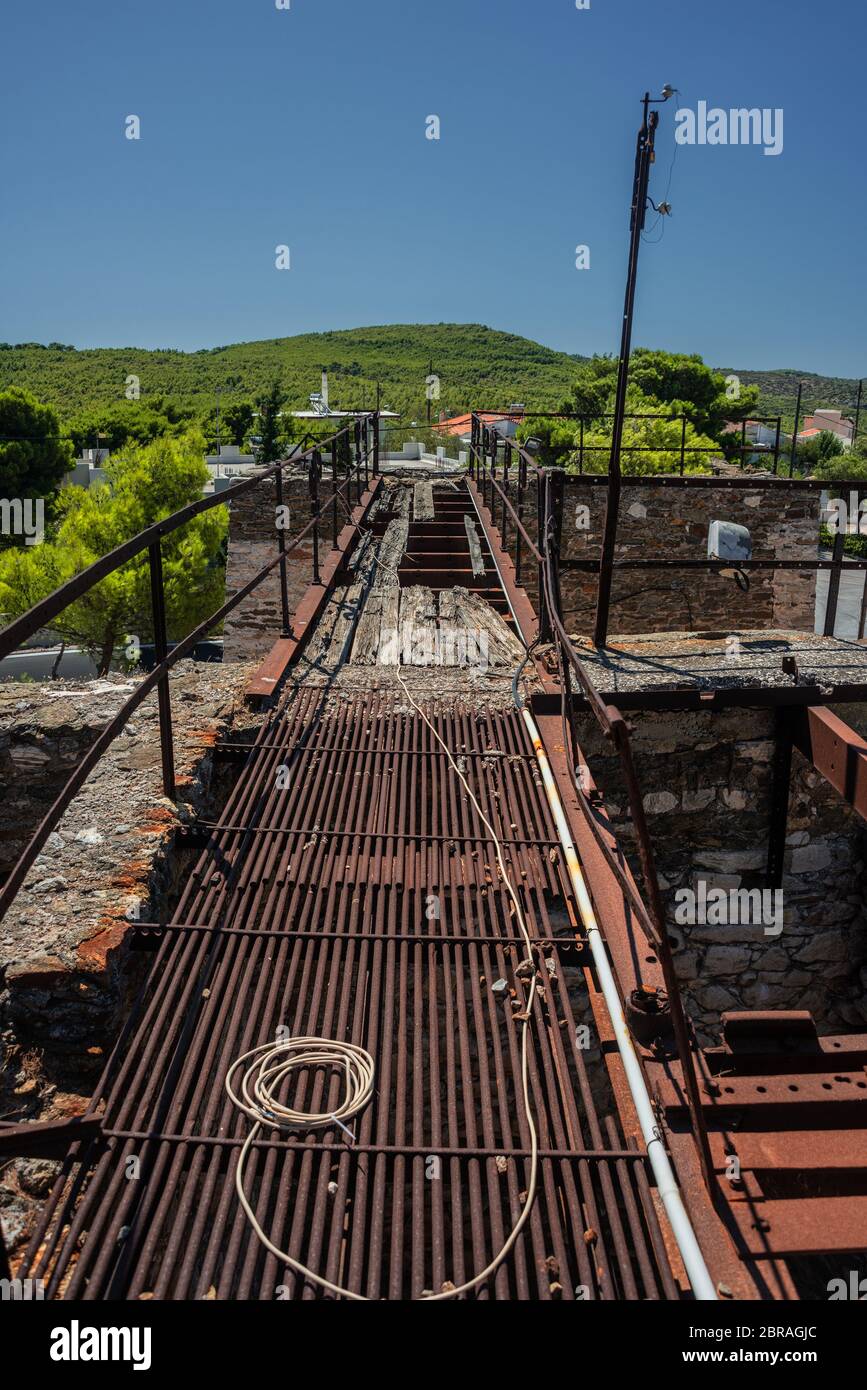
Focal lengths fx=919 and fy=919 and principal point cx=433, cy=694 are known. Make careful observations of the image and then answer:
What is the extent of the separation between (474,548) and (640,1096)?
674cm

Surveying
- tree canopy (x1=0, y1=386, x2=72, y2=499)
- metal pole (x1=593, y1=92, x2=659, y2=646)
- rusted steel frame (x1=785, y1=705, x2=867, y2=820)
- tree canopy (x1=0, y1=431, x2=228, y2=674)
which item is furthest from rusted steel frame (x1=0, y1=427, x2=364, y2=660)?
tree canopy (x1=0, y1=386, x2=72, y2=499)

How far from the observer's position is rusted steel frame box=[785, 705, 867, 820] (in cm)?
433

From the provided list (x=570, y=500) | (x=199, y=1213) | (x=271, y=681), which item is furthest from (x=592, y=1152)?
(x=570, y=500)

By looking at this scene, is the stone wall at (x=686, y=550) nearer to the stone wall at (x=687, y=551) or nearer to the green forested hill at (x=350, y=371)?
the stone wall at (x=687, y=551)

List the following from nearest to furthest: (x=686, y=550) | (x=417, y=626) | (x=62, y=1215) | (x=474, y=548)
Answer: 1. (x=62, y=1215)
2. (x=417, y=626)
3. (x=474, y=548)
4. (x=686, y=550)

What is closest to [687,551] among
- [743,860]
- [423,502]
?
[423,502]

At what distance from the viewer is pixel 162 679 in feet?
12.1

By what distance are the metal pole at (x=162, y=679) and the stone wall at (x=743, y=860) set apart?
222cm

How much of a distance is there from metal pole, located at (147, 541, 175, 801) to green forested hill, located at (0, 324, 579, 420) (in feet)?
151

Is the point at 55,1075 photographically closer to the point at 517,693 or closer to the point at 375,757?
the point at 375,757

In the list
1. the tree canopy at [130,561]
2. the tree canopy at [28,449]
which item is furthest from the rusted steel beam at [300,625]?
the tree canopy at [28,449]

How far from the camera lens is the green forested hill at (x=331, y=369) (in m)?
64.8

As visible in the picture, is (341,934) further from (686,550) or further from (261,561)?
(261,561)
